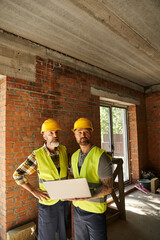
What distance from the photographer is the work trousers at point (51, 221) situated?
7.23ft

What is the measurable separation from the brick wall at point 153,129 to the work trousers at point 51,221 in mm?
5099

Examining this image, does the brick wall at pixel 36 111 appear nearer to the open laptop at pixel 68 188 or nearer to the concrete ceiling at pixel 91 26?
the concrete ceiling at pixel 91 26

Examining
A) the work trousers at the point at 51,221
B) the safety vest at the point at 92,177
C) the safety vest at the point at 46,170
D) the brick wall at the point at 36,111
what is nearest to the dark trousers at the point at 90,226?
the safety vest at the point at 92,177

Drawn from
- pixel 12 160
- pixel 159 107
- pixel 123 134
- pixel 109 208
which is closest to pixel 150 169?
pixel 123 134

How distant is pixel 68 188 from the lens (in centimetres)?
179

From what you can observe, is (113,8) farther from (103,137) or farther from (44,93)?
(103,137)

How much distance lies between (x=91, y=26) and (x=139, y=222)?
3919 mm

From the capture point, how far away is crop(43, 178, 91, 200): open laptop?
5.64 ft

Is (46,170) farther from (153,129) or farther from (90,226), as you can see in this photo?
(153,129)

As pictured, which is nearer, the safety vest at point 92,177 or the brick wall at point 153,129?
the safety vest at point 92,177

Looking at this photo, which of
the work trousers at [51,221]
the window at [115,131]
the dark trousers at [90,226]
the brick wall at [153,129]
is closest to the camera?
the dark trousers at [90,226]


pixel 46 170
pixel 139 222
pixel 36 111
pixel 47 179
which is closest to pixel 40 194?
pixel 47 179

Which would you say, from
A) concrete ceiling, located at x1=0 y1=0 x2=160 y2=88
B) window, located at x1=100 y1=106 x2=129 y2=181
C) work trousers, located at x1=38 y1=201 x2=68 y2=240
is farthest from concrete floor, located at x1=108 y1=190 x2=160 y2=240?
concrete ceiling, located at x1=0 y1=0 x2=160 y2=88

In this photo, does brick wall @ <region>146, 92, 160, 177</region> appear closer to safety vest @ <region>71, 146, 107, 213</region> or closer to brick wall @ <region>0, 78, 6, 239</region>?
safety vest @ <region>71, 146, 107, 213</region>
